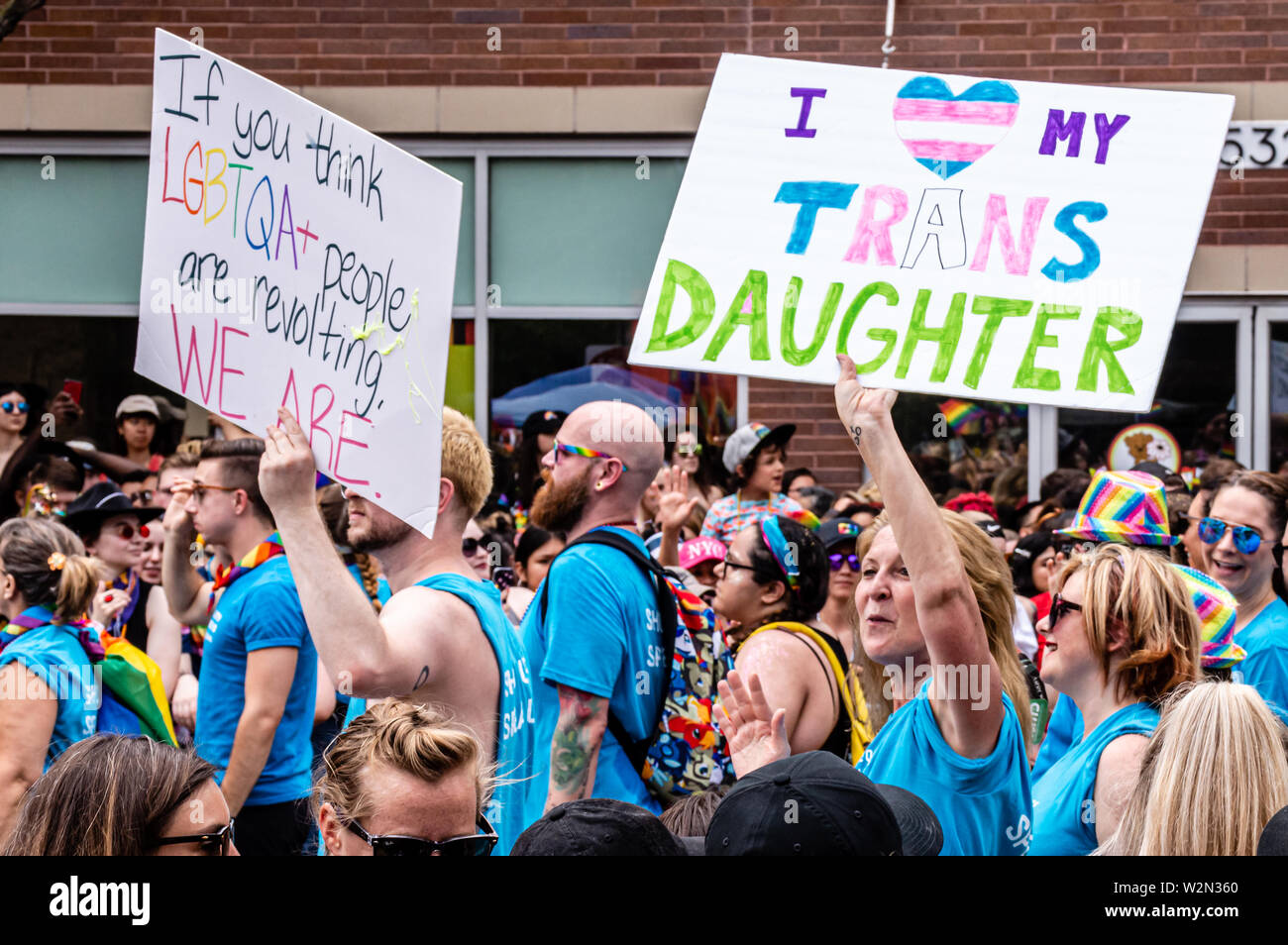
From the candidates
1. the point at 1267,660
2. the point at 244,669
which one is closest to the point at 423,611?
the point at 244,669

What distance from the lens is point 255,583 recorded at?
4.10 m

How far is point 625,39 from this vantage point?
9.07 m

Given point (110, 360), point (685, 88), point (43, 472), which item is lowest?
point (43, 472)

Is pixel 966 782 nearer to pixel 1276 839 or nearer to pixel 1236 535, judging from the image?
pixel 1276 839

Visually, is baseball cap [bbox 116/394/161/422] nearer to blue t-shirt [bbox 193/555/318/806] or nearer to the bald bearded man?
blue t-shirt [bbox 193/555/318/806]

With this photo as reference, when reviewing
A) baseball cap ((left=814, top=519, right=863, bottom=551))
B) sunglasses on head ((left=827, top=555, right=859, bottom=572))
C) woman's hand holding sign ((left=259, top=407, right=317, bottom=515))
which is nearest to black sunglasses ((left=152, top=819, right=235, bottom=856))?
woman's hand holding sign ((left=259, top=407, right=317, bottom=515))

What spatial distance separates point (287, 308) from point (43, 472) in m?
4.26

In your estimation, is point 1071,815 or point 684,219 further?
point 684,219

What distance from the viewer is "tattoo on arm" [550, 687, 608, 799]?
11.1 feet

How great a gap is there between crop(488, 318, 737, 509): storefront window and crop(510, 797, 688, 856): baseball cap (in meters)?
6.90

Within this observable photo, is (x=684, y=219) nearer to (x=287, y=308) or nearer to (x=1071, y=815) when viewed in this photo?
(x=287, y=308)

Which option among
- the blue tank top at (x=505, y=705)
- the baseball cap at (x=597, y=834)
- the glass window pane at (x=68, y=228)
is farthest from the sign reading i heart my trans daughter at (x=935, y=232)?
the glass window pane at (x=68, y=228)

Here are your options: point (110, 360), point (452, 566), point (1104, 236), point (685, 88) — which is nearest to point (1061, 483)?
point (685, 88)
